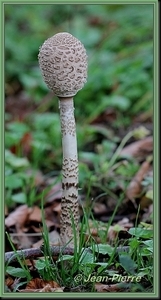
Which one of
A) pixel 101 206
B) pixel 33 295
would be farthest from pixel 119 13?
pixel 33 295

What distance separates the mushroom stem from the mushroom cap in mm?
73

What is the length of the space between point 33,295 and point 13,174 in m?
1.13

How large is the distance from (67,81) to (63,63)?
2.3 inches

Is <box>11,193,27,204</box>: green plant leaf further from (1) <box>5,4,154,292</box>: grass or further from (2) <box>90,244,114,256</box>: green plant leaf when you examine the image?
(2) <box>90,244,114,256</box>: green plant leaf

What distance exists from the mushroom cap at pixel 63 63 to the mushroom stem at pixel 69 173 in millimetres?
73

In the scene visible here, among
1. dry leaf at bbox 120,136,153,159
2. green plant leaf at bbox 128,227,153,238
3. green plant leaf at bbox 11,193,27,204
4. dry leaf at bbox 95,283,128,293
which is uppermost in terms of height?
dry leaf at bbox 120,136,153,159

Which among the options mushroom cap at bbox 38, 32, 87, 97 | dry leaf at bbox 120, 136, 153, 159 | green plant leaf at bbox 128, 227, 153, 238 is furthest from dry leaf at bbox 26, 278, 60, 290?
dry leaf at bbox 120, 136, 153, 159

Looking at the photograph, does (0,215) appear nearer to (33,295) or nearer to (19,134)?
(33,295)

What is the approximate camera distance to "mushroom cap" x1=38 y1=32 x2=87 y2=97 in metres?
1.60

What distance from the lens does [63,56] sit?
1.60 m

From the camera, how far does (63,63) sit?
5.26 ft

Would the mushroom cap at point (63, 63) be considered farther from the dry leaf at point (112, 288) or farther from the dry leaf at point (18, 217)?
the dry leaf at point (18, 217)

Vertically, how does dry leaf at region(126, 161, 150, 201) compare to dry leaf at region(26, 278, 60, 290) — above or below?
above

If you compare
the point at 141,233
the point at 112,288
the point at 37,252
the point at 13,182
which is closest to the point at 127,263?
the point at 112,288
